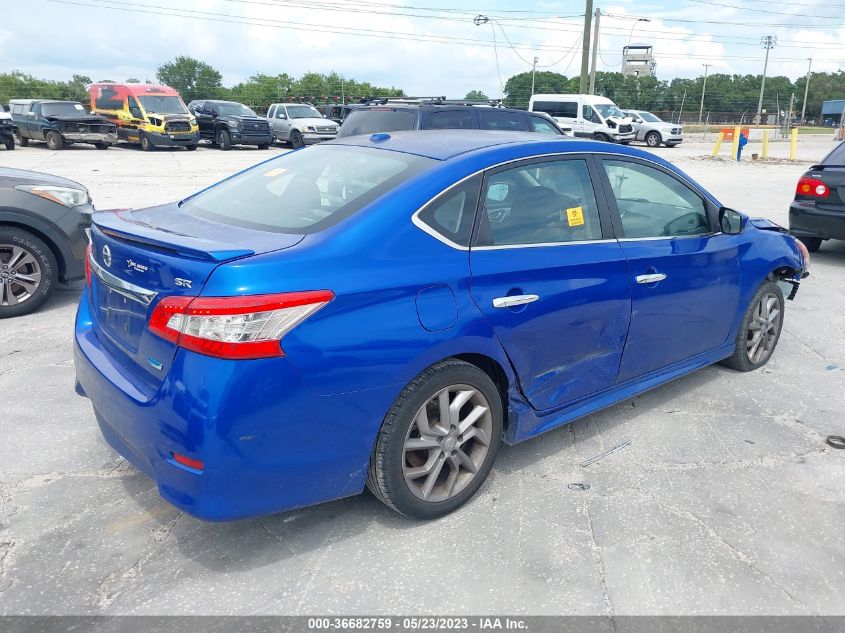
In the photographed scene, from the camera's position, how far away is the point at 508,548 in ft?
9.40

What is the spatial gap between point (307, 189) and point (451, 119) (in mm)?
7089

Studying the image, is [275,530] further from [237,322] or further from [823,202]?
[823,202]

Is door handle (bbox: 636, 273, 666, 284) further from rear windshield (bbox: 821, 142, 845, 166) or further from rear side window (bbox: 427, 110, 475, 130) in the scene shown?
rear side window (bbox: 427, 110, 475, 130)

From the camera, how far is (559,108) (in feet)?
94.7

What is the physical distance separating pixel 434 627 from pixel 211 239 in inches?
65.6

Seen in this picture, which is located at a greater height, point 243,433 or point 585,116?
point 585,116

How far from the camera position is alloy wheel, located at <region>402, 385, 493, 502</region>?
9.47 ft

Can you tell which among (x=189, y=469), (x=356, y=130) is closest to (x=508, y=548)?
(x=189, y=469)

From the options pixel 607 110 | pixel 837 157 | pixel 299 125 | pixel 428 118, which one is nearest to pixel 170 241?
pixel 428 118

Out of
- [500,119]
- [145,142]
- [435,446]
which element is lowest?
[435,446]

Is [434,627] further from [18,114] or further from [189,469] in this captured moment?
[18,114]

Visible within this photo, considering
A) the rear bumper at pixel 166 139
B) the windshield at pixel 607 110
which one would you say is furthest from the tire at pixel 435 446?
the windshield at pixel 607 110

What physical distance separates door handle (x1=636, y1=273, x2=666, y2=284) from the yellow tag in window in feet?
1.49

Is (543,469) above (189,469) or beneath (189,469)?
beneath
